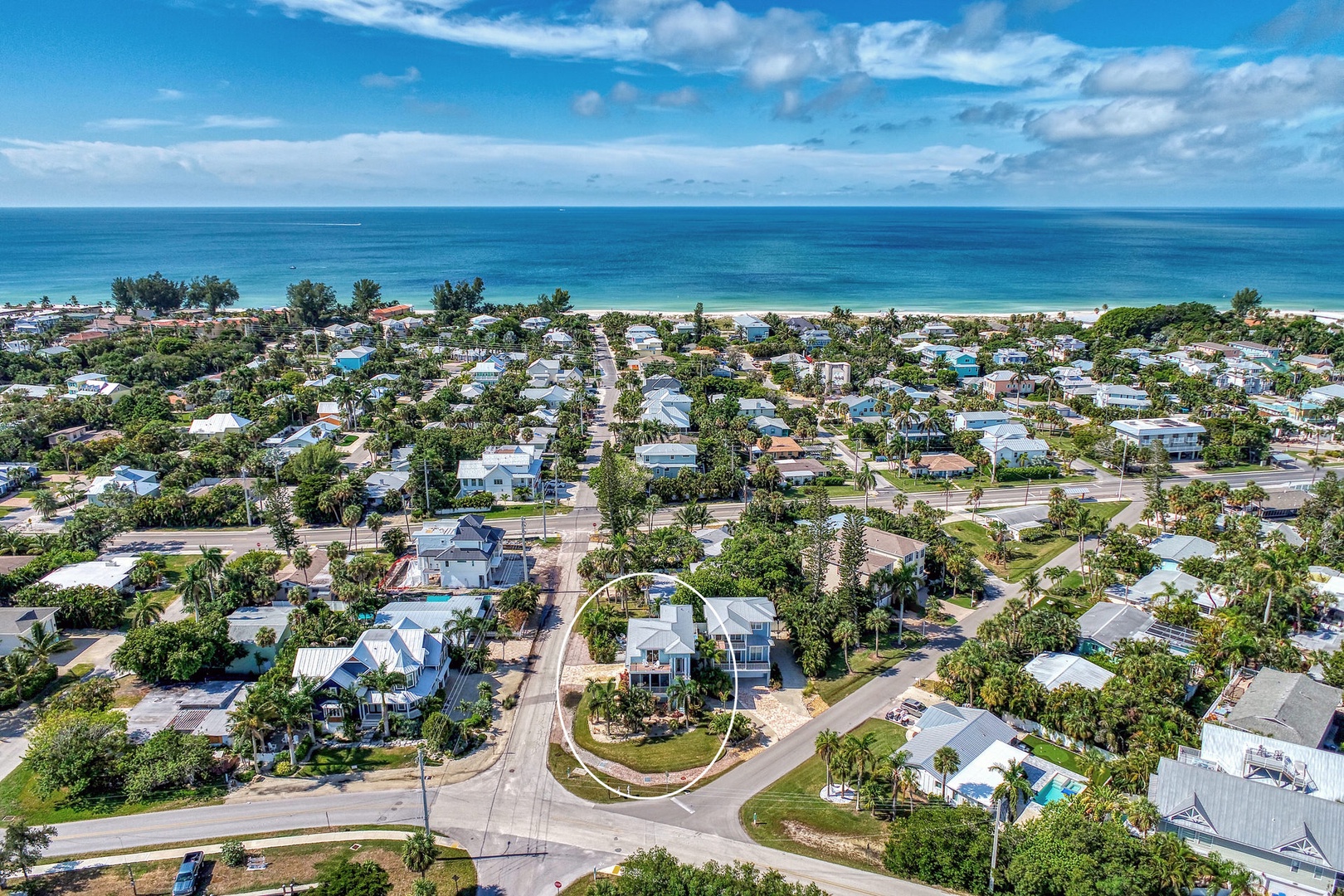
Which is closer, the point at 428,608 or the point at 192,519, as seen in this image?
the point at 428,608

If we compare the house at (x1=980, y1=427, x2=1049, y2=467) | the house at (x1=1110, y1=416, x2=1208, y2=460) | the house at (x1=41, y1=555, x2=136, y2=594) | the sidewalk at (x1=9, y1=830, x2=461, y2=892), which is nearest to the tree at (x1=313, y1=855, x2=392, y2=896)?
the sidewalk at (x1=9, y1=830, x2=461, y2=892)

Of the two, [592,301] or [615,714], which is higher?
[592,301]

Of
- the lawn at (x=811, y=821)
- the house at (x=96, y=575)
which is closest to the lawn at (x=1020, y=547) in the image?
the lawn at (x=811, y=821)

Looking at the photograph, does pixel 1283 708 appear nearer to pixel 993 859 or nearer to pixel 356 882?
pixel 993 859

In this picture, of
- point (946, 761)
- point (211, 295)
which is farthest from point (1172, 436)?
point (211, 295)

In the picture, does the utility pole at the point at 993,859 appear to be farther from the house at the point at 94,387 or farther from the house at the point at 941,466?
the house at the point at 94,387

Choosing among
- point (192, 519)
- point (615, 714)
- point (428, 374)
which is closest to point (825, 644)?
point (615, 714)

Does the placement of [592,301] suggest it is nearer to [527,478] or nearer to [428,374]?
[428,374]
